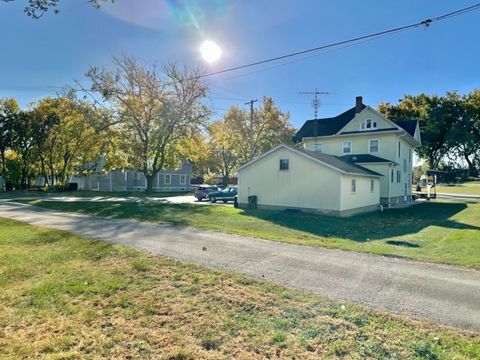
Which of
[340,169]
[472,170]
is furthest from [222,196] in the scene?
A: [472,170]

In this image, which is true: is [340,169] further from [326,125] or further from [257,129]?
[257,129]

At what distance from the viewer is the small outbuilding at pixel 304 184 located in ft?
61.7

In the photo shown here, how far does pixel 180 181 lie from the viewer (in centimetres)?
5078

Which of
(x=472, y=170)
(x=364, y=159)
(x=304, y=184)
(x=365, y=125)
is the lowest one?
(x=304, y=184)

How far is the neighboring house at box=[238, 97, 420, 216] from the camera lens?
1916 centimetres

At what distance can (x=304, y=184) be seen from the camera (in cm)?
1978

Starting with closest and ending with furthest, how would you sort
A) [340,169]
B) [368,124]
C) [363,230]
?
[363,230], [340,169], [368,124]

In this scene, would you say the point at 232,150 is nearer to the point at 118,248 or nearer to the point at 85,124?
the point at 85,124

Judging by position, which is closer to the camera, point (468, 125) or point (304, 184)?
point (304, 184)

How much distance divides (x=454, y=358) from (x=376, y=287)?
217 cm

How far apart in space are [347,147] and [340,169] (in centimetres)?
1175

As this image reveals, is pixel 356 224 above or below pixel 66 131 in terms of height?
below

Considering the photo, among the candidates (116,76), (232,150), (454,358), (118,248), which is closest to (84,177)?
(116,76)

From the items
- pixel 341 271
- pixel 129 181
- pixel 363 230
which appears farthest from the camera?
pixel 129 181
